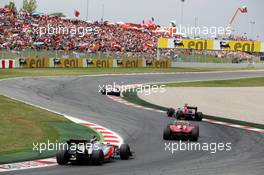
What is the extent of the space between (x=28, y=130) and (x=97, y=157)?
5.87 m

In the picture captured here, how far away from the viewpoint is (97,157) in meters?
14.6

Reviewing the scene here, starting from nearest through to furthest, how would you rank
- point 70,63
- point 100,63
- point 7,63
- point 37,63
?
point 7,63 → point 37,63 → point 70,63 → point 100,63

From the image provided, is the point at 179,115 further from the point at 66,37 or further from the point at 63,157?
the point at 66,37

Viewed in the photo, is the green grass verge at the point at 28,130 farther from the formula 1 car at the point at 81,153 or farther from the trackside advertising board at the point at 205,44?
the trackside advertising board at the point at 205,44

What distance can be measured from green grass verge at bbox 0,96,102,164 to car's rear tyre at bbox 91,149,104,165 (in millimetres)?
1891

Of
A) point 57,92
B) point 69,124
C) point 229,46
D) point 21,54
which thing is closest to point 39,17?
point 21,54

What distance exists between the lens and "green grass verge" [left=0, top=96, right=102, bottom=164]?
53.3 ft

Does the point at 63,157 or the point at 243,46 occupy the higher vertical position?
the point at 243,46

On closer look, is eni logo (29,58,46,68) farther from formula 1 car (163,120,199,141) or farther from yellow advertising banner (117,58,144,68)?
formula 1 car (163,120,199,141)

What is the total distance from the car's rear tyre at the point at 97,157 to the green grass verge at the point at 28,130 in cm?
189

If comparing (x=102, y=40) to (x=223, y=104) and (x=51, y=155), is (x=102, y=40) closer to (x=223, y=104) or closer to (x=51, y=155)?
(x=223, y=104)

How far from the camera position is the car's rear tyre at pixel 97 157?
14.6 metres

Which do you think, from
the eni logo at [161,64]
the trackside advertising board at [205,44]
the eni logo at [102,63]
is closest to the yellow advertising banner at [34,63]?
the eni logo at [102,63]

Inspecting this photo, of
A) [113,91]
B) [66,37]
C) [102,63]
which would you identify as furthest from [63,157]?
[66,37]
